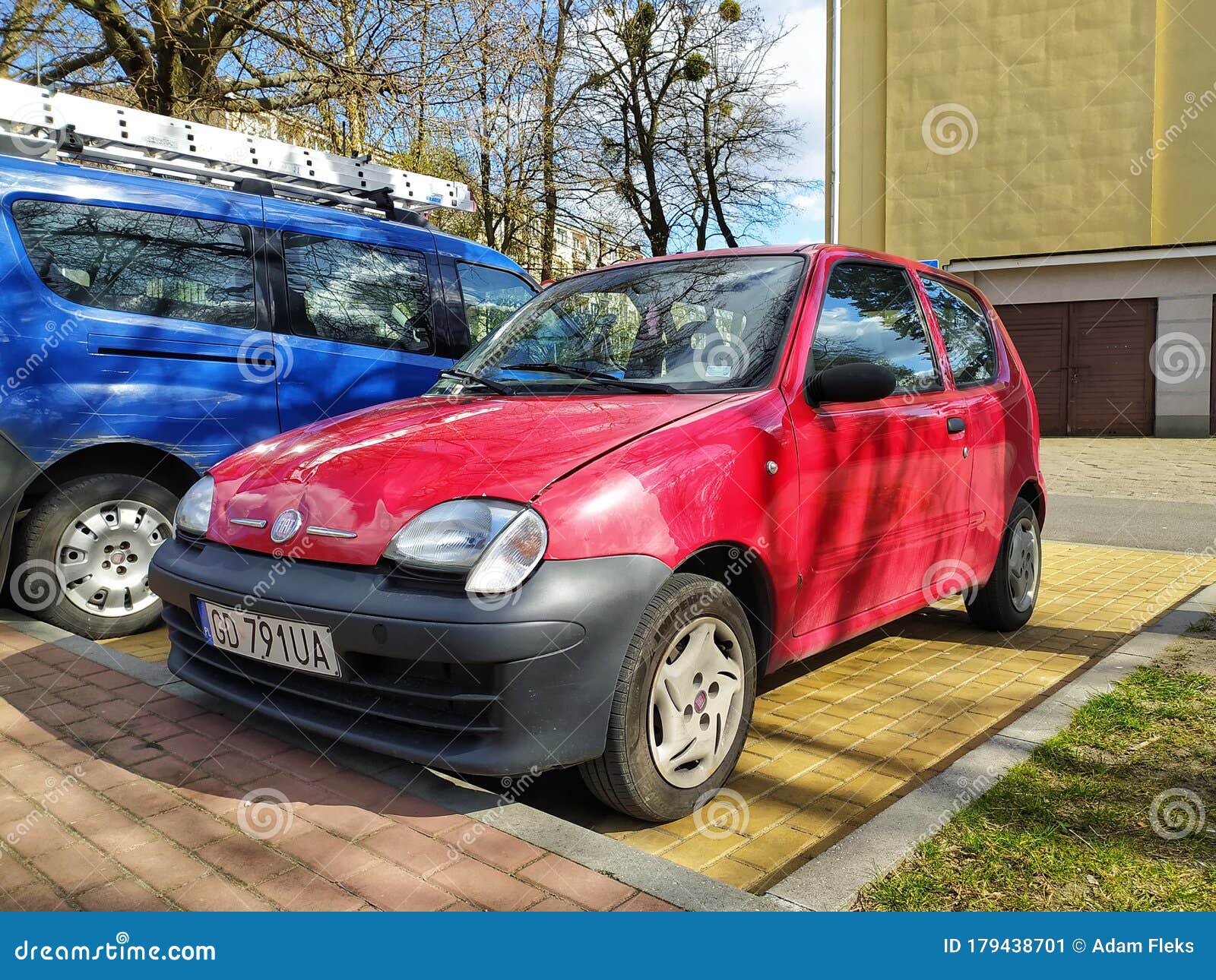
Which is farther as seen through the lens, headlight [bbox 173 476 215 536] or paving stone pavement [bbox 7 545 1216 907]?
headlight [bbox 173 476 215 536]

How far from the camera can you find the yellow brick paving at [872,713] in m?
2.79

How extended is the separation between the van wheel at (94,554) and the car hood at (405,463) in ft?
5.08

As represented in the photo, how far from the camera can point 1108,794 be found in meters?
2.94

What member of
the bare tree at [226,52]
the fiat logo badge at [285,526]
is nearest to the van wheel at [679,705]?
the fiat logo badge at [285,526]

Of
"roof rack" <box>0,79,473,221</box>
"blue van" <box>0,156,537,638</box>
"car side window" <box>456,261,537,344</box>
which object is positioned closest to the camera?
"blue van" <box>0,156,537,638</box>

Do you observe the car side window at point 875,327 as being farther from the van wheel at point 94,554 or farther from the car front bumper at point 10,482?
the car front bumper at point 10,482

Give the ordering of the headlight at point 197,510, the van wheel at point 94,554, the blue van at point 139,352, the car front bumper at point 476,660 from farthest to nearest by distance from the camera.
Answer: the van wheel at point 94,554, the blue van at point 139,352, the headlight at point 197,510, the car front bumper at point 476,660

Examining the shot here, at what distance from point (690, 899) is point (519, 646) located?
0.71 metres

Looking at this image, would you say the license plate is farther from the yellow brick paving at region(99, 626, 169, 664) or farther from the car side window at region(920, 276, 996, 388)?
the car side window at region(920, 276, 996, 388)

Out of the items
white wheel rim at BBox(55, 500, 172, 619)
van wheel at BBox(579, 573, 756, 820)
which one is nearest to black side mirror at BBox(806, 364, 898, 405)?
van wheel at BBox(579, 573, 756, 820)

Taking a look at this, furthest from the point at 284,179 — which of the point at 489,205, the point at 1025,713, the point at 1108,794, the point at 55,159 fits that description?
the point at 489,205

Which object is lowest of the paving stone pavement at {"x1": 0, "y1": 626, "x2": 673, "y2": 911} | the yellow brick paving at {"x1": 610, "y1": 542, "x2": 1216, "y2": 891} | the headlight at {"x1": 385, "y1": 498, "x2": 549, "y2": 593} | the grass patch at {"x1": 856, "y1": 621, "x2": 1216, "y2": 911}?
the yellow brick paving at {"x1": 610, "y1": 542, "x2": 1216, "y2": 891}

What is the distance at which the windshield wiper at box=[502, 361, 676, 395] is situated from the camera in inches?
132

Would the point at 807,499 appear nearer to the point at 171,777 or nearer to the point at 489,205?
the point at 171,777
